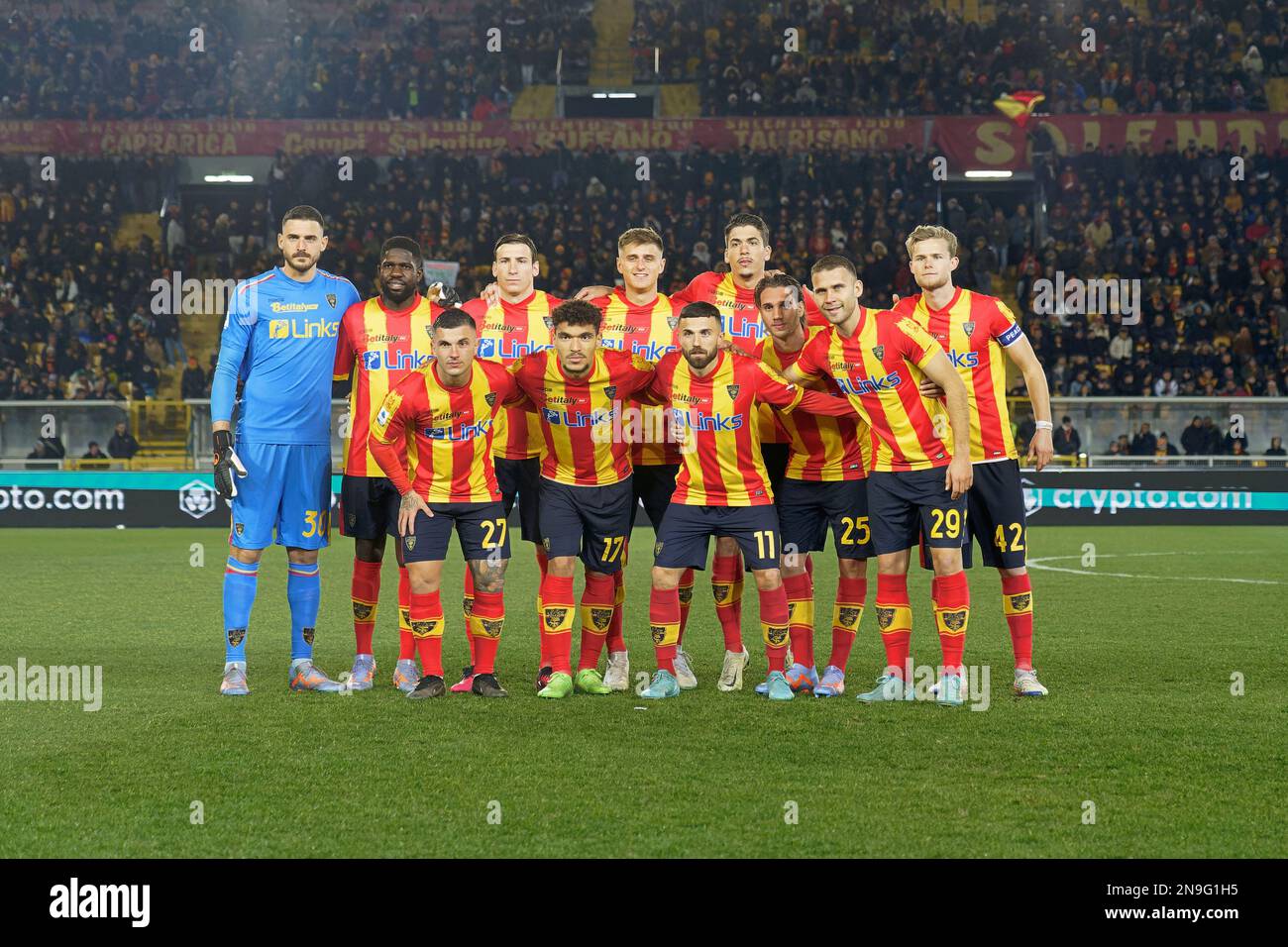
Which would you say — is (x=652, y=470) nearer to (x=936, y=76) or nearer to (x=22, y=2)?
(x=936, y=76)

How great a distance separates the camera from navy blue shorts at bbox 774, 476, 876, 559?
23.6 feet

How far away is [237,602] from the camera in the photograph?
7262mm

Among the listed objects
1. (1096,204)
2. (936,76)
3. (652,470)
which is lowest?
(652,470)

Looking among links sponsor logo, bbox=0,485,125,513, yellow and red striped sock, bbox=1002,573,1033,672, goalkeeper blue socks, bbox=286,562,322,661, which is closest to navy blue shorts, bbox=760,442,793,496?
yellow and red striped sock, bbox=1002,573,1033,672

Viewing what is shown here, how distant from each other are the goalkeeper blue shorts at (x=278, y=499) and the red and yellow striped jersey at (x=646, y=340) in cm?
159

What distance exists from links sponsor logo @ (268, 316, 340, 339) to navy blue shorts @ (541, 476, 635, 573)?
4.52ft

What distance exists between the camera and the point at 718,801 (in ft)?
15.9

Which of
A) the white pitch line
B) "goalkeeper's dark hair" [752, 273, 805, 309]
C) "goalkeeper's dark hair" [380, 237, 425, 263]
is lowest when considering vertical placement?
the white pitch line

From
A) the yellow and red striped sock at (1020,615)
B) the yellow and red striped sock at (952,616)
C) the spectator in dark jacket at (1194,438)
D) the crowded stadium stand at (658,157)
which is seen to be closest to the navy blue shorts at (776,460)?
the yellow and red striped sock at (952,616)

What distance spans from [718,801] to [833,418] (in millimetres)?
2879

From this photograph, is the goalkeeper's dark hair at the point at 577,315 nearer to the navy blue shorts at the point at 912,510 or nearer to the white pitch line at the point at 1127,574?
the navy blue shorts at the point at 912,510

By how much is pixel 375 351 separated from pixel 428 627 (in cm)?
146

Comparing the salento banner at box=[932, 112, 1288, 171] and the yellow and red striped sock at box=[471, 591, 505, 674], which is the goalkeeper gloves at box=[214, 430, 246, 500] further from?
the salento banner at box=[932, 112, 1288, 171]

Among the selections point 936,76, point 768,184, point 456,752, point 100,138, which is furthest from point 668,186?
point 456,752
